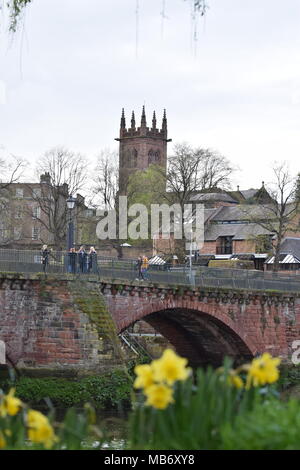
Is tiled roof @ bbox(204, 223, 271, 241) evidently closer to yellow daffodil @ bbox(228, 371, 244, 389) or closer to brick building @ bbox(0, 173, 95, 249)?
brick building @ bbox(0, 173, 95, 249)

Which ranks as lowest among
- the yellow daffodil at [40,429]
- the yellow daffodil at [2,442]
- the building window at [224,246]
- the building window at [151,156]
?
the yellow daffodil at [2,442]

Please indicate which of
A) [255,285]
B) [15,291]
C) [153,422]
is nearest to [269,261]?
[255,285]

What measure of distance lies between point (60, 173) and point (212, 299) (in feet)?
124

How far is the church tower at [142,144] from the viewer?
14088cm

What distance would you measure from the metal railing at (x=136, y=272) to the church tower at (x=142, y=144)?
87689 mm

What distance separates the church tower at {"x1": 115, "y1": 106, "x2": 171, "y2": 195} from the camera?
140875 mm

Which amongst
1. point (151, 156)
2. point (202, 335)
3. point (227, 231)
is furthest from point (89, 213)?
point (151, 156)

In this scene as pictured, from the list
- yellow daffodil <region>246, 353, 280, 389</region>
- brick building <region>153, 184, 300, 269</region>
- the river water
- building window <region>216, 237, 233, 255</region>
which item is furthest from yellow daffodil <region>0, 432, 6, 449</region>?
building window <region>216, 237, 233, 255</region>

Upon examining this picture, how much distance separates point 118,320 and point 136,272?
9.49 feet

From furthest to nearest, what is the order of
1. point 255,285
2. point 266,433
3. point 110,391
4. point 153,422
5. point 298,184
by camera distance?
point 298,184 → point 255,285 → point 110,391 → point 153,422 → point 266,433

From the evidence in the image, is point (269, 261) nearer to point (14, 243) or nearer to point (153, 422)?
point (14, 243)

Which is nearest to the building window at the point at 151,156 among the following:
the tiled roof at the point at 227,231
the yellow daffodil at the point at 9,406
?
the tiled roof at the point at 227,231

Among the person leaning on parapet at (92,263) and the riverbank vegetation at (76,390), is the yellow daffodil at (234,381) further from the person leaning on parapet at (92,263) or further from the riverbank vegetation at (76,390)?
the person leaning on parapet at (92,263)

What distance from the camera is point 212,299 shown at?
148 ft
